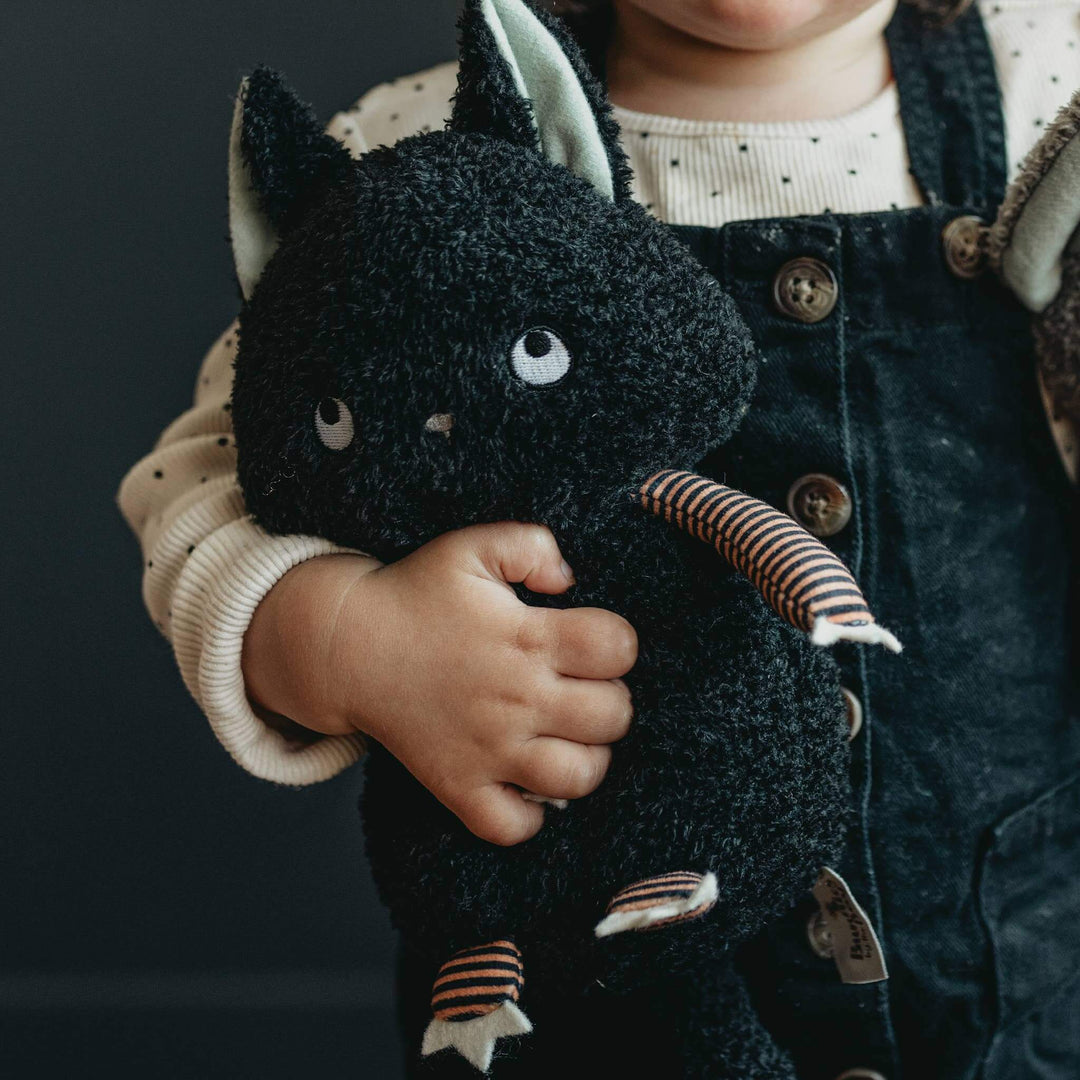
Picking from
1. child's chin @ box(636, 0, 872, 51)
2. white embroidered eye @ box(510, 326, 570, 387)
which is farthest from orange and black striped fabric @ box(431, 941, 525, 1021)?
child's chin @ box(636, 0, 872, 51)

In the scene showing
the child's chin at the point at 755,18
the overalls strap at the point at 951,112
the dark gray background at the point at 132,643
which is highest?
the child's chin at the point at 755,18

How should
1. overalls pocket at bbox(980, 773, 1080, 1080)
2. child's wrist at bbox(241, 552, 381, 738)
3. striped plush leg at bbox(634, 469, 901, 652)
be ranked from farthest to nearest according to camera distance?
overalls pocket at bbox(980, 773, 1080, 1080) → child's wrist at bbox(241, 552, 381, 738) → striped plush leg at bbox(634, 469, 901, 652)

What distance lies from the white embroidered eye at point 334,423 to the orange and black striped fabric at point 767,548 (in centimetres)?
11

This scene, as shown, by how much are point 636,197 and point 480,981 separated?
41cm

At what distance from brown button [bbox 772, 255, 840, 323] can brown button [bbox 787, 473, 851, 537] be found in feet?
0.26

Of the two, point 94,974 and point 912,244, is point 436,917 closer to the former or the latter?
point 912,244

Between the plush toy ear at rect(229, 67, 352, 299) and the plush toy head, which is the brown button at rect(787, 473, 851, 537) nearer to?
the plush toy head

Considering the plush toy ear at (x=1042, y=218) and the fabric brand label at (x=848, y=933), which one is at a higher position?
the plush toy ear at (x=1042, y=218)

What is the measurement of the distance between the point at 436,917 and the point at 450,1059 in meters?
0.09

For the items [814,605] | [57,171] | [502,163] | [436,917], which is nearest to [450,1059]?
[436,917]

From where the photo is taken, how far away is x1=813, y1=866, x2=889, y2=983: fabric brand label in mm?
482

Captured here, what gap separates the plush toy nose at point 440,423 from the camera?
393mm

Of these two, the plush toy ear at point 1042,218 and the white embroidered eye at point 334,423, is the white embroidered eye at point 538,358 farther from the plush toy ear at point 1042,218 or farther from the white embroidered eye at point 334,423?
the plush toy ear at point 1042,218

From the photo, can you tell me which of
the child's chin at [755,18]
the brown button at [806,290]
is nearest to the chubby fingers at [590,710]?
the brown button at [806,290]
